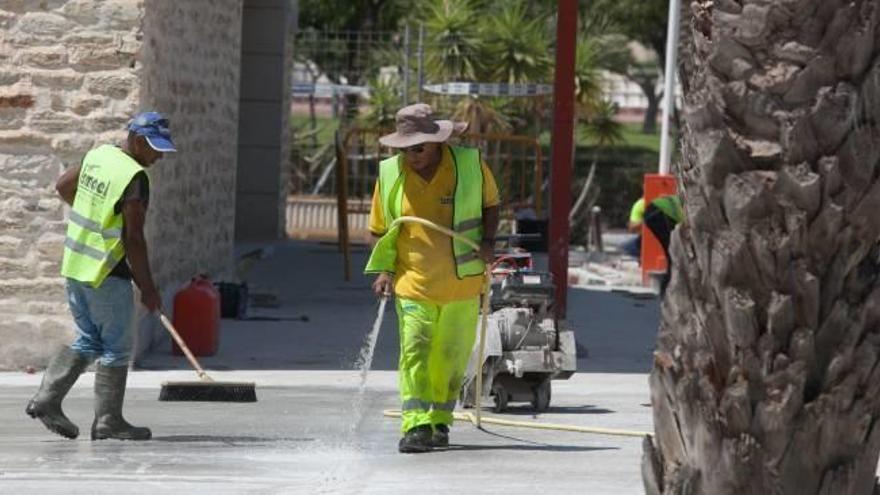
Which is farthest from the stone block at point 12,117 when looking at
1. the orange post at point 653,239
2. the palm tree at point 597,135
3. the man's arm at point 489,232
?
the palm tree at point 597,135

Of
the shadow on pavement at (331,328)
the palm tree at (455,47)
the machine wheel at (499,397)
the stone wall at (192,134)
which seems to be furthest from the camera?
the palm tree at (455,47)

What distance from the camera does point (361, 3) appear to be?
150ft

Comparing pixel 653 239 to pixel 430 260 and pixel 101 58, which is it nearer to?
pixel 101 58

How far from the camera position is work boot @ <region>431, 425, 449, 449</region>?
10.1 meters

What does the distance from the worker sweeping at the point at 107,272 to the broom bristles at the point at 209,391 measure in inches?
44.8

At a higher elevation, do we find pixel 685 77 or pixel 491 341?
pixel 685 77

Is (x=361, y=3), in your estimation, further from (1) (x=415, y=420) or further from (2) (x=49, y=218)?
(1) (x=415, y=420)

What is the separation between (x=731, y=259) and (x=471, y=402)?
6.40 metres

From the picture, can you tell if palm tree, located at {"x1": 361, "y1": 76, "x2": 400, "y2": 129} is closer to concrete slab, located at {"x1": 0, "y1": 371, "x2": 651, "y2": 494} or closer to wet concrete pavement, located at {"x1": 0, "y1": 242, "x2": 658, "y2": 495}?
wet concrete pavement, located at {"x1": 0, "y1": 242, "x2": 658, "y2": 495}

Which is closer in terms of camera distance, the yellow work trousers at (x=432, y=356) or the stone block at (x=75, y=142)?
the yellow work trousers at (x=432, y=356)

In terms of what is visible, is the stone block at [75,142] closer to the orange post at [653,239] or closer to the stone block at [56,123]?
the stone block at [56,123]

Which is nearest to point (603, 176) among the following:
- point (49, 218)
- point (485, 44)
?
point (485, 44)

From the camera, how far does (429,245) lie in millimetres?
10164

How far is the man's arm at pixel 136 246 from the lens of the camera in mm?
9922
